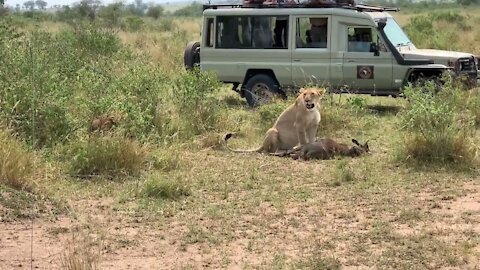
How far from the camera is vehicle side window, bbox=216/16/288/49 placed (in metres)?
14.2

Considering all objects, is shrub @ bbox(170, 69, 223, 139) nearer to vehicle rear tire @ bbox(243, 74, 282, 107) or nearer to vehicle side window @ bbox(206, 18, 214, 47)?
vehicle rear tire @ bbox(243, 74, 282, 107)

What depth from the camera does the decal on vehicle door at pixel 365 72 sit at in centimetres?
1349

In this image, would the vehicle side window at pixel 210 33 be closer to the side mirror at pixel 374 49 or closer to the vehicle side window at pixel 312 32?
the vehicle side window at pixel 312 32

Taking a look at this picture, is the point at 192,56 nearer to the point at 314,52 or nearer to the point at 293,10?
the point at 293,10

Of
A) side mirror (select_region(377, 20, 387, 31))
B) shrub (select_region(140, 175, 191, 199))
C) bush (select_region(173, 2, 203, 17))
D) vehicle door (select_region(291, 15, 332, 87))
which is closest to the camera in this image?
shrub (select_region(140, 175, 191, 199))

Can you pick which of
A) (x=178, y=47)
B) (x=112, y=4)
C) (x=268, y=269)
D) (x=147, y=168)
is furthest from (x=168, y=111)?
(x=112, y=4)

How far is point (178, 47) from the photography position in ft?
77.9

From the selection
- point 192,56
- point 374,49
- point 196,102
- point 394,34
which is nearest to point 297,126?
point 196,102

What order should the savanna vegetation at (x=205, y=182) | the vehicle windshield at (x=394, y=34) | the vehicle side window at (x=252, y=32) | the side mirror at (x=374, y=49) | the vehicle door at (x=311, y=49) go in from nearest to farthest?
the savanna vegetation at (x=205, y=182), the side mirror at (x=374, y=49), the vehicle windshield at (x=394, y=34), the vehicle door at (x=311, y=49), the vehicle side window at (x=252, y=32)

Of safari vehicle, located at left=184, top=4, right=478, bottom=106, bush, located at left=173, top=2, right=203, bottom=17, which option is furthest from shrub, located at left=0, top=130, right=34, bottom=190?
bush, located at left=173, top=2, right=203, bottom=17

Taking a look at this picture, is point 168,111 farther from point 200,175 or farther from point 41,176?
point 41,176

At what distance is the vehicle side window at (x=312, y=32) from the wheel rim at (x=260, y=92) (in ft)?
3.43

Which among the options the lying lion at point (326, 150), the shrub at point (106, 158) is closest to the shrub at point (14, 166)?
the shrub at point (106, 158)

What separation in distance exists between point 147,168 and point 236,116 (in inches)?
164
